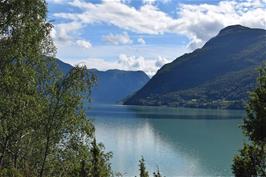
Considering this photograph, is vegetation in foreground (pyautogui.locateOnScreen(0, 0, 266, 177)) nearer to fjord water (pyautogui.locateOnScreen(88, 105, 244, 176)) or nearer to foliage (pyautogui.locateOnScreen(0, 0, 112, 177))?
foliage (pyautogui.locateOnScreen(0, 0, 112, 177))

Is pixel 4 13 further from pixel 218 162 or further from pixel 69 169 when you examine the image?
pixel 218 162

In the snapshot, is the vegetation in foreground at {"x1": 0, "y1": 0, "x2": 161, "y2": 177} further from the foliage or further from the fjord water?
the fjord water

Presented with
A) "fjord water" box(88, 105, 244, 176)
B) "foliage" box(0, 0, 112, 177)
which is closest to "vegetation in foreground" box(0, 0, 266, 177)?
"foliage" box(0, 0, 112, 177)

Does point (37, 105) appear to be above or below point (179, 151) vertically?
above

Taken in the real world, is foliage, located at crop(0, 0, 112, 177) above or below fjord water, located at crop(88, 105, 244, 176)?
above

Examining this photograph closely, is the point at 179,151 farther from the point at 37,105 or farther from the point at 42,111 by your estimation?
the point at 37,105

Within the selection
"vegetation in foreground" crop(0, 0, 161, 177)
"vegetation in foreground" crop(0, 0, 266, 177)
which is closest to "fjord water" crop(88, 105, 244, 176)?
"vegetation in foreground" crop(0, 0, 161, 177)

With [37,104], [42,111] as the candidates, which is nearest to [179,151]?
[42,111]

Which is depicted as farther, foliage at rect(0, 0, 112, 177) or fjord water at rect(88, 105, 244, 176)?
fjord water at rect(88, 105, 244, 176)

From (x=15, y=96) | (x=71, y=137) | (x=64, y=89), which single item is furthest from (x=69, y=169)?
(x=15, y=96)

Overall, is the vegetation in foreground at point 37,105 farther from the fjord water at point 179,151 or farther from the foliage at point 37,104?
the fjord water at point 179,151

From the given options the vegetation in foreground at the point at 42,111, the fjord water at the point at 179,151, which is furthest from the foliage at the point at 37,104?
the fjord water at the point at 179,151

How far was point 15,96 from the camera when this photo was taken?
2106 centimetres

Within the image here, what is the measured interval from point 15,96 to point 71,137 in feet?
30.0
